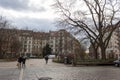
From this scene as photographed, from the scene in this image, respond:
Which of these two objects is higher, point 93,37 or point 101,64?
point 93,37

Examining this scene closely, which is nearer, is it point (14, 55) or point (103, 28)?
point (103, 28)

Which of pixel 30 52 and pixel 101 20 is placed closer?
pixel 101 20

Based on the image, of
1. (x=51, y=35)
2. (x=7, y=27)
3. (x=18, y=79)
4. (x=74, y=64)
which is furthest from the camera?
(x=51, y=35)

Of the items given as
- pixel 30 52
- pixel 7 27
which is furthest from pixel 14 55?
pixel 30 52

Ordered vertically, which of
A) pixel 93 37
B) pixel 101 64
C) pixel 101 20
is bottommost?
pixel 101 64

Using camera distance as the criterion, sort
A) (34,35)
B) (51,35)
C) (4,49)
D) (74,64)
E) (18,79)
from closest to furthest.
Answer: (18,79)
(74,64)
(4,49)
(34,35)
(51,35)

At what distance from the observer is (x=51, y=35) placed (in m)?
178

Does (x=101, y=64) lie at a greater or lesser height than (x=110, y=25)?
lesser

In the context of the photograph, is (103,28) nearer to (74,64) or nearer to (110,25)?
(110,25)

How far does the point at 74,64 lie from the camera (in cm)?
4997

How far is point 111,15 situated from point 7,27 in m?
40.6

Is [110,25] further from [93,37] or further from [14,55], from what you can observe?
[14,55]

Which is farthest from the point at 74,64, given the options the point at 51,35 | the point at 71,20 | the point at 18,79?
the point at 51,35

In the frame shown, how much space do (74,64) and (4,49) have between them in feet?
159
